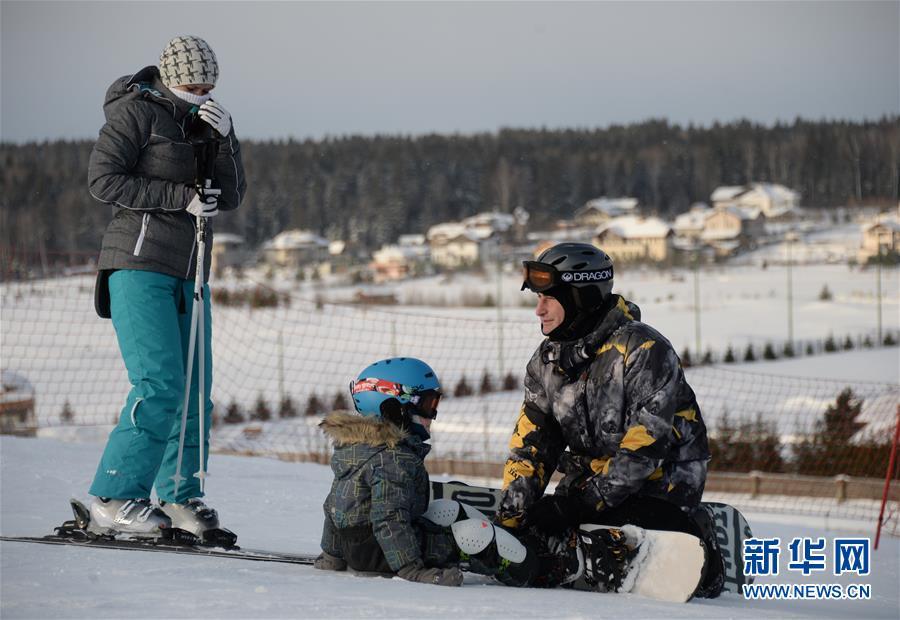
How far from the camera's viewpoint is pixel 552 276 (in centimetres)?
389

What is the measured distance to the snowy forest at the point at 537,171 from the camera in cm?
8844

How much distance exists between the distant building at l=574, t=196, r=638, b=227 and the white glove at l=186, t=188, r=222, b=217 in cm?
8267

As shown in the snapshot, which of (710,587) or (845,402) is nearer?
(710,587)

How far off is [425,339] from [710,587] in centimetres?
3605

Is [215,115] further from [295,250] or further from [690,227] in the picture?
[690,227]

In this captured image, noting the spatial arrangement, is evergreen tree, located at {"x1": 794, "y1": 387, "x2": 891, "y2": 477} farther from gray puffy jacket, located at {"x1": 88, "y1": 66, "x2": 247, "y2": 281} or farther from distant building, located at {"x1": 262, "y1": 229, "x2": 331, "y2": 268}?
distant building, located at {"x1": 262, "y1": 229, "x2": 331, "y2": 268}

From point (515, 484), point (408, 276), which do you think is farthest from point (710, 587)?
point (408, 276)

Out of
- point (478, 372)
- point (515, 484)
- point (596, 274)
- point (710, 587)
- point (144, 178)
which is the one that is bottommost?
point (478, 372)

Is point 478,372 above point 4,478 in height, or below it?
below

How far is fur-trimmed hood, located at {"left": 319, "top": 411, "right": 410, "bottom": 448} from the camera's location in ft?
11.6

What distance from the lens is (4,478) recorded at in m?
5.66

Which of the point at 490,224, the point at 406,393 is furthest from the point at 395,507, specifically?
the point at 490,224

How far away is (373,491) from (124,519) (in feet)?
3.47

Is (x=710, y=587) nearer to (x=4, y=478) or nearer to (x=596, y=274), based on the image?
(x=596, y=274)
